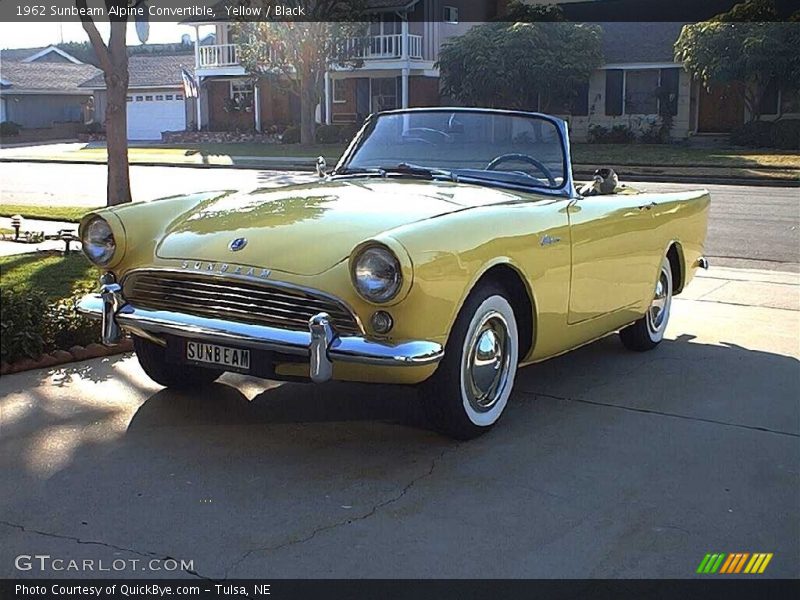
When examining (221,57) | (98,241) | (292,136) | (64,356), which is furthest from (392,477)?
(221,57)

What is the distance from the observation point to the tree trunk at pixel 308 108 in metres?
33.4

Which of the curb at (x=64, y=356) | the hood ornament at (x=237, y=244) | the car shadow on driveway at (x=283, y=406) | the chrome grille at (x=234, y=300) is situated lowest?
the car shadow on driveway at (x=283, y=406)

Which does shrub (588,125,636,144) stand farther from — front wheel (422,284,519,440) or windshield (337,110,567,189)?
front wheel (422,284,519,440)

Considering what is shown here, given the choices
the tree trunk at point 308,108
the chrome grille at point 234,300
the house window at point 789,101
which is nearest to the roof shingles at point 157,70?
the tree trunk at point 308,108

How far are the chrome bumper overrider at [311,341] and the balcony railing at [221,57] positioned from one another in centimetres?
3283

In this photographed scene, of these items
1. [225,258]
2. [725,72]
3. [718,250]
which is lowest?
[718,250]

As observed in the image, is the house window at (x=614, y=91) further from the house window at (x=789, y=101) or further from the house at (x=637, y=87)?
the house window at (x=789, y=101)

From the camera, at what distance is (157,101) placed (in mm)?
42688

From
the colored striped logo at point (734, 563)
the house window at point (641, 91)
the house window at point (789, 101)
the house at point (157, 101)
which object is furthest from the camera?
the house at point (157, 101)

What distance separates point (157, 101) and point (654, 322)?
38.8 metres
